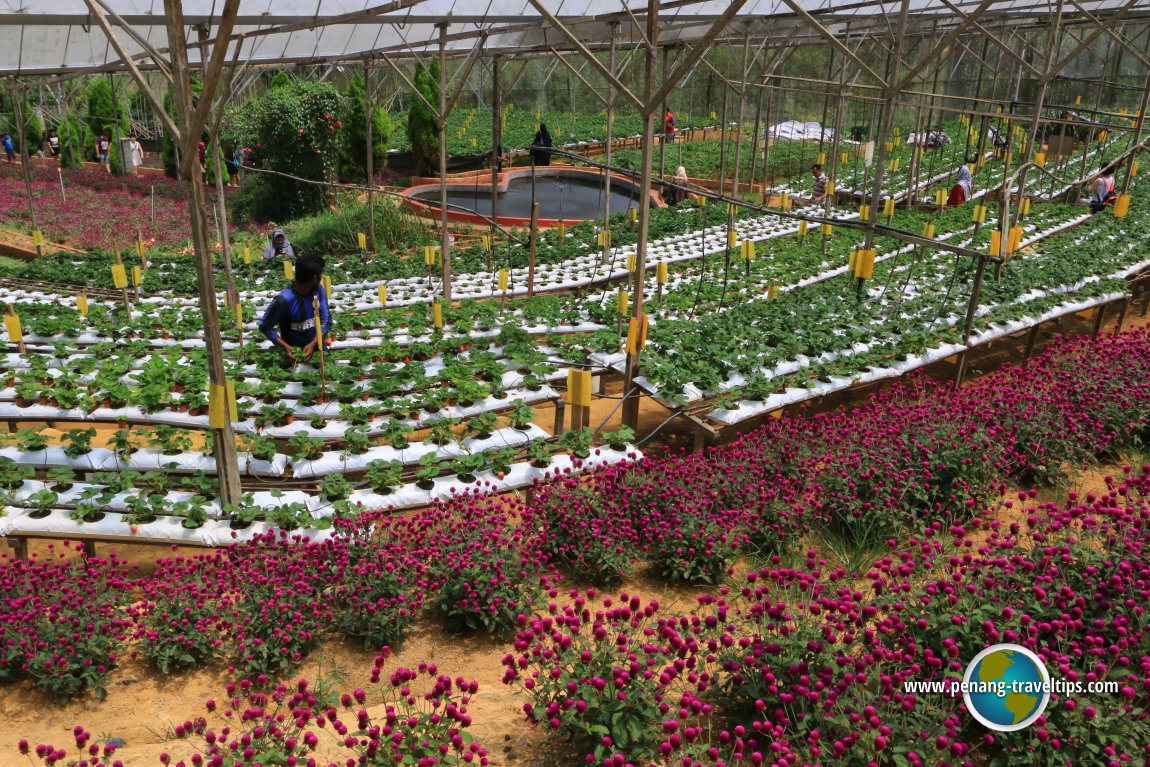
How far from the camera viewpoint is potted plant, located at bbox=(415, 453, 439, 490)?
497 cm

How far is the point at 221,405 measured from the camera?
445 centimetres

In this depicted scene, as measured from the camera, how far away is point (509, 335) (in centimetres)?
740

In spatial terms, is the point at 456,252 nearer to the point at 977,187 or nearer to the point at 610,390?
the point at 610,390

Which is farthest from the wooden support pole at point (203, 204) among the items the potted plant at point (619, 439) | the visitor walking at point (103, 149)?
the visitor walking at point (103, 149)

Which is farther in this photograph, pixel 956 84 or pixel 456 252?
pixel 956 84

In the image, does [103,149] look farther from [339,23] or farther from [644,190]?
[644,190]

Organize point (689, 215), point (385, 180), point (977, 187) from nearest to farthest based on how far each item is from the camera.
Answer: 1. point (689, 215)
2. point (977, 187)
3. point (385, 180)

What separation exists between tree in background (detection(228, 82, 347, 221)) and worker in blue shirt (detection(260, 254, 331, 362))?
10392 millimetres

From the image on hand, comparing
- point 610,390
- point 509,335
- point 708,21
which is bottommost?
point 610,390

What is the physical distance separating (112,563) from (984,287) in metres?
7.85

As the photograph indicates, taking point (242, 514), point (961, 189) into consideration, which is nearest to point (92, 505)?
point (242, 514)

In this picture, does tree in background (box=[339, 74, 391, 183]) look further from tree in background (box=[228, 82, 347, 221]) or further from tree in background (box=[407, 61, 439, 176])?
tree in background (box=[228, 82, 347, 221])

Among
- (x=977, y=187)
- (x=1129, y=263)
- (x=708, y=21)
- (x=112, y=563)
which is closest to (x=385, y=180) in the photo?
(x=708, y=21)

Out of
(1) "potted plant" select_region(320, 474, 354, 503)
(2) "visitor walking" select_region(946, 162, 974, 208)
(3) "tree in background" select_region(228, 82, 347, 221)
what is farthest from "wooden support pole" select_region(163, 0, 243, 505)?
(2) "visitor walking" select_region(946, 162, 974, 208)
